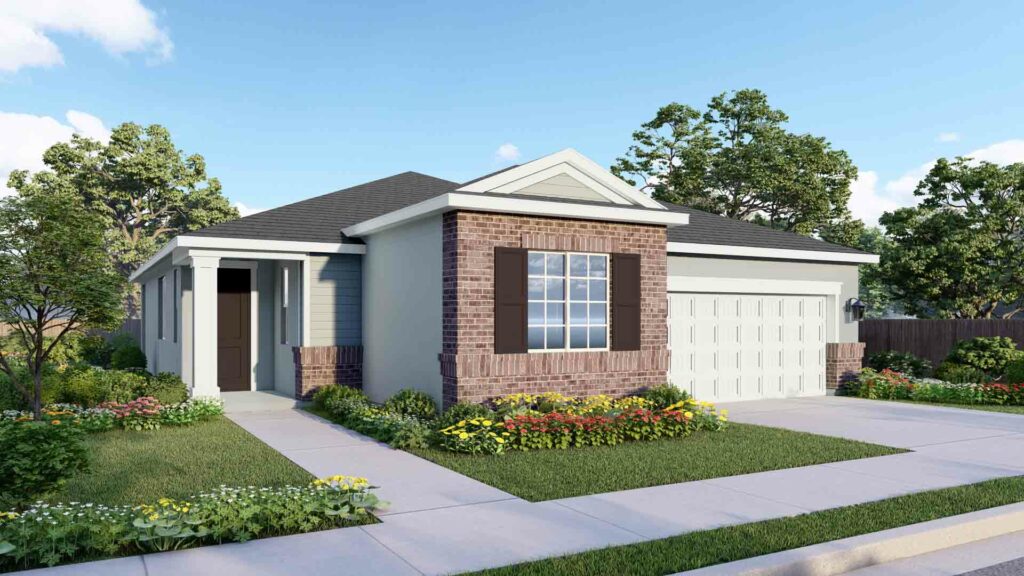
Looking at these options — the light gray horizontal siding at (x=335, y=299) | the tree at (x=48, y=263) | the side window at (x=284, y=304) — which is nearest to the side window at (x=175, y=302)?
the side window at (x=284, y=304)

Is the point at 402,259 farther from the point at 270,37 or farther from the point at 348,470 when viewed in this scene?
the point at 270,37

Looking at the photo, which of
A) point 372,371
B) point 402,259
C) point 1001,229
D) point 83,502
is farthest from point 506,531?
point 1001,229

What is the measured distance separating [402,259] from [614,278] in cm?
356

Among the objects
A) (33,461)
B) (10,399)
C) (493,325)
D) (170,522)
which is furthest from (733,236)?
(10,399)

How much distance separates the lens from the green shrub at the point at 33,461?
20.6ft

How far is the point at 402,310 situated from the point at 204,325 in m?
3.46

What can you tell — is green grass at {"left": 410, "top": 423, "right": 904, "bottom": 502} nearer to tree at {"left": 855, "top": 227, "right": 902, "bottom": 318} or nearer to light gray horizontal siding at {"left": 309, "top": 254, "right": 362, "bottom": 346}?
light gray horizontal siding at {"left": 309, "top": 254, "right": 362, "bottom": 346}

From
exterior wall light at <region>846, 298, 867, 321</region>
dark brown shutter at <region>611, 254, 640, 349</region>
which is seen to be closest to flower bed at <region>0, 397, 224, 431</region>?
dark brown shutter at <region>611, 254, 640, 349</region>

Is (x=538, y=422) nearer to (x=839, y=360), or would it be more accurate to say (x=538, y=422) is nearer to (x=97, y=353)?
(x=839, y=360)

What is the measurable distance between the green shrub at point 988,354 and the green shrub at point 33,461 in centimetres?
1828

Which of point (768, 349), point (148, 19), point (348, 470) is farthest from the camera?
point (148, 19)

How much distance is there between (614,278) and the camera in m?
12.3

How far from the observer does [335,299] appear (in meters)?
14.4

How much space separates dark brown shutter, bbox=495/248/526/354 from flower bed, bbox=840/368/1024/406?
353 inches
